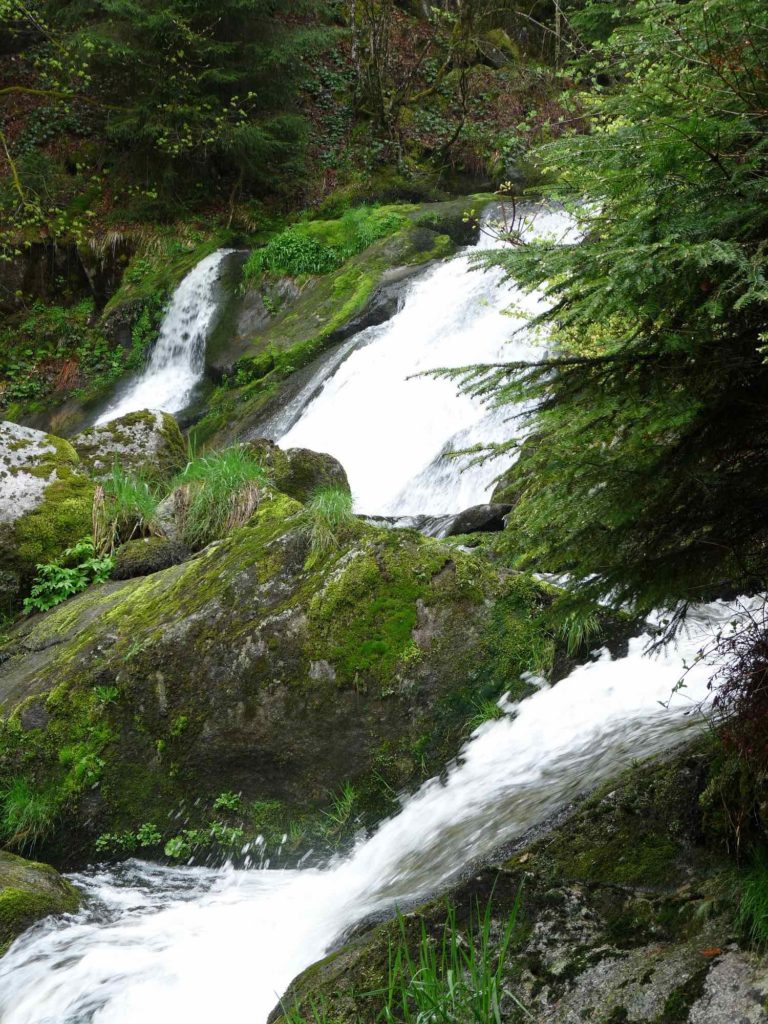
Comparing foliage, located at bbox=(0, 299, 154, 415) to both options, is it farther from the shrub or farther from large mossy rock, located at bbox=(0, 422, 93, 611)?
large mossy rock, located at bbox=(0, 422, 93, 611)

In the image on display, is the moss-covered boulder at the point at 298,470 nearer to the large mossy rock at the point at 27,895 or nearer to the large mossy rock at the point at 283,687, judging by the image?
the large mossy rock at the point at 283,687

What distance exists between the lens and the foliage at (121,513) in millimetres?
6941

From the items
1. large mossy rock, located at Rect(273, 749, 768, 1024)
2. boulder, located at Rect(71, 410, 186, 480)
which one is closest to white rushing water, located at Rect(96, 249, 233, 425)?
boulder, located at Rect(71, 410, 186, 480)

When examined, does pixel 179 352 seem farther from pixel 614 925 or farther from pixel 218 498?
pixel 614 925

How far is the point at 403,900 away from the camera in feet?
11.0

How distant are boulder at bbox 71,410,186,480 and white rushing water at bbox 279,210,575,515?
2261 mm

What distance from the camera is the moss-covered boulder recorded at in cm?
751

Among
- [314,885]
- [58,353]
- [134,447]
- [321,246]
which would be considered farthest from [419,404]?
[58,353]

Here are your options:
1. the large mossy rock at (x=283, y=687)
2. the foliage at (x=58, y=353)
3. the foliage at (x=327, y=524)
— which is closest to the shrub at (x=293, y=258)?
the foliage at (x=58, y=353)

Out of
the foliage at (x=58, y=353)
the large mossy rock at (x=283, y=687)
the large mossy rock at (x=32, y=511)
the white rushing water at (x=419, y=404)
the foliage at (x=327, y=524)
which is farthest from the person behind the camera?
the foliage at (x=58, y=353)

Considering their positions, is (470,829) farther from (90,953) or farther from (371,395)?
(371,395)

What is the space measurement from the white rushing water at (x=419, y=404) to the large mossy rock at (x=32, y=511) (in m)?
3.35

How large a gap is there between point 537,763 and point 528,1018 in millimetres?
1929

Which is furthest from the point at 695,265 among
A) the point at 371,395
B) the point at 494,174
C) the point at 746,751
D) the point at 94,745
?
the point at 494,174
